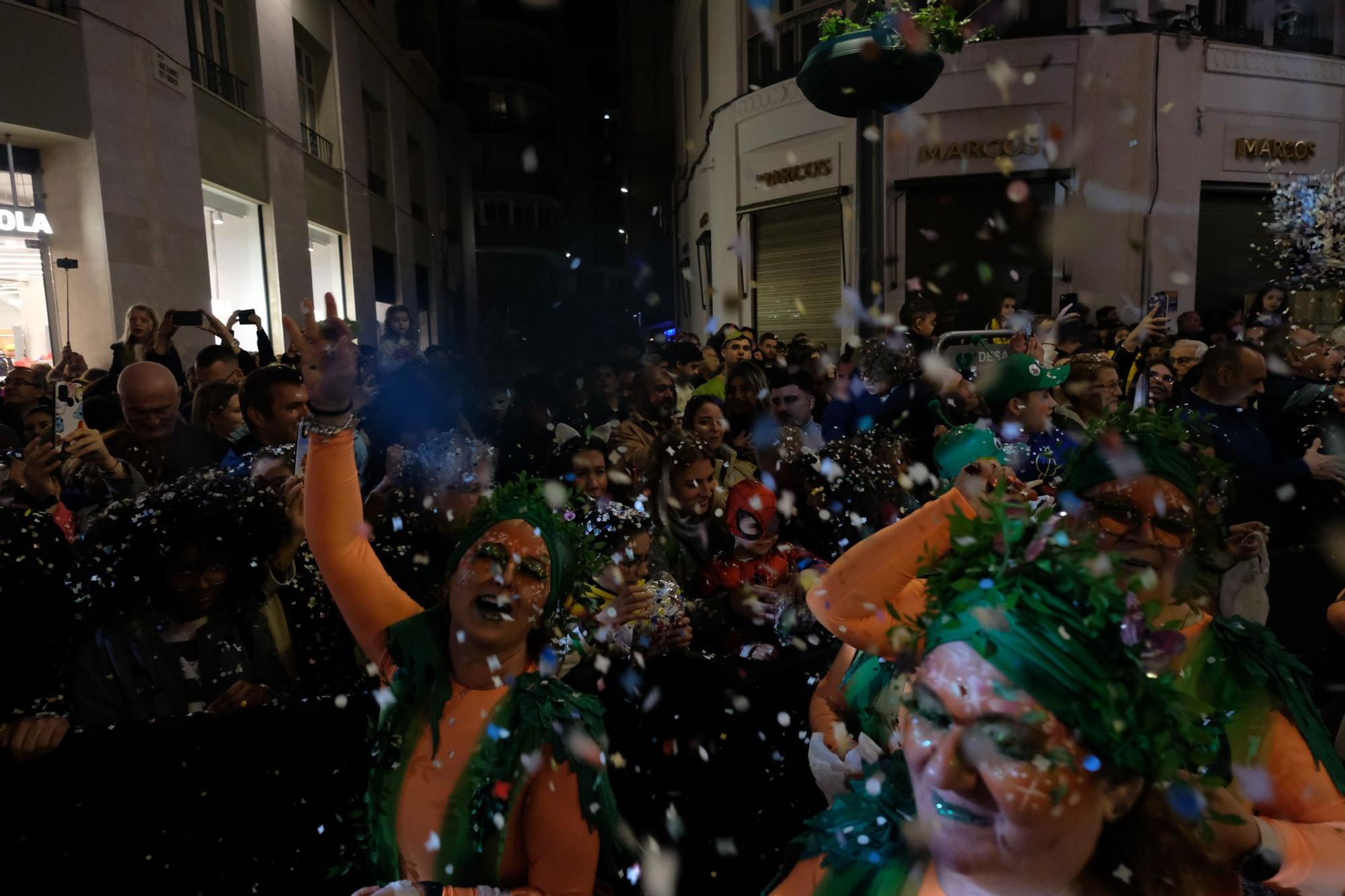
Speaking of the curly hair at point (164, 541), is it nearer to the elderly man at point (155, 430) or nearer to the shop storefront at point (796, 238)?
the elderly man at point (155, 430)

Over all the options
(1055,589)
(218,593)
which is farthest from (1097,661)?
(218,593)

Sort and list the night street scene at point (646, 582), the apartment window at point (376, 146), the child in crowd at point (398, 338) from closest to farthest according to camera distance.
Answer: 1. the night street scene at point (646, 582)
2. the child in crowd at point (398, 338)
3. the apartment window at point (376, 146)

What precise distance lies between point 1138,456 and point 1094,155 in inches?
419

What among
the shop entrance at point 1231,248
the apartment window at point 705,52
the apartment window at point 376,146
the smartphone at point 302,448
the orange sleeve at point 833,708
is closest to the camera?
the smartphone at point 302,448

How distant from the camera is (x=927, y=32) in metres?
4.94

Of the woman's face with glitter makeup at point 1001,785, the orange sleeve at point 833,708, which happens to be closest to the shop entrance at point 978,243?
the orange sleeve at point 833,708

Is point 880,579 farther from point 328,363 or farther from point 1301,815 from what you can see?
point 328,363

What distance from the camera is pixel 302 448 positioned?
7.66ft

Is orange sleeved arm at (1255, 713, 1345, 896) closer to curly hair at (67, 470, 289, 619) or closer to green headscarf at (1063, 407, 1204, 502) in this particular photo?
green headscarf at (1063, 407, 1204, 502)

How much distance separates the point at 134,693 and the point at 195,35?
11083 millimetres

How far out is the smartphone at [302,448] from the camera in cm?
189

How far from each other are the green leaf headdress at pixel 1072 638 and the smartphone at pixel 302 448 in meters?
1.44

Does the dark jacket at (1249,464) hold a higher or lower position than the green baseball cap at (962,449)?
lower

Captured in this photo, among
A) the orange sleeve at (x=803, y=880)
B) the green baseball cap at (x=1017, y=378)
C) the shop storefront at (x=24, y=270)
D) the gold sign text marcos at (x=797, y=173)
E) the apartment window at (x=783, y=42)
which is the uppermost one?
the apartment window at (x=783, y=42)
